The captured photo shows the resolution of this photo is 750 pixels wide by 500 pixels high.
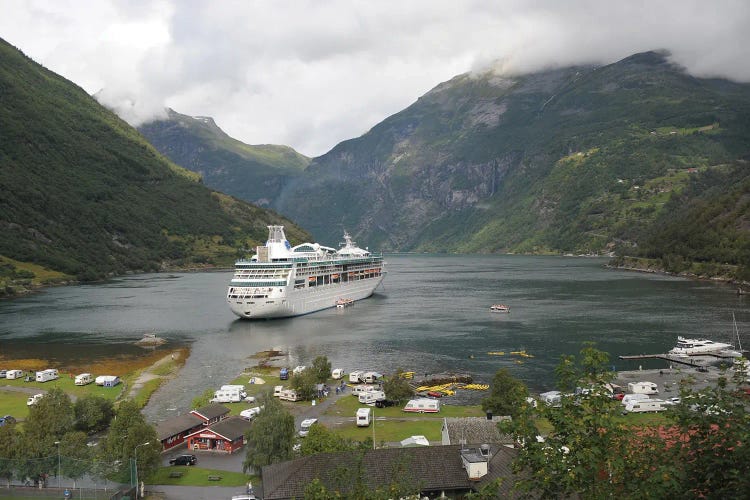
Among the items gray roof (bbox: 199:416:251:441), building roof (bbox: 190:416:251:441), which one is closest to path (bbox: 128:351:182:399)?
gray roof (bbox: 199:416:251:441)

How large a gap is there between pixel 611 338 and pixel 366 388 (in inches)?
1858

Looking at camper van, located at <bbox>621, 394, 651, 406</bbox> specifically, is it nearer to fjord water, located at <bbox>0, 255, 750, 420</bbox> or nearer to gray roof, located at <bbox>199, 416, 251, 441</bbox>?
fjord water, located at <bbox>0, 255, 750, 420</bbox>

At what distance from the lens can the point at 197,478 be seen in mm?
41344

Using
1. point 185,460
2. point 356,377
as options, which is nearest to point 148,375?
point 356,377

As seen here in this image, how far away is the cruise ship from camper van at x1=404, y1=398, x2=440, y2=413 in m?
67.4

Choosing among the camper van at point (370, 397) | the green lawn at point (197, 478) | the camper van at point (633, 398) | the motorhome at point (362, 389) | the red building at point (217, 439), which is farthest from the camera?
the motorhome at point (362, 389)

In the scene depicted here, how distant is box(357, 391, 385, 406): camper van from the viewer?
60.8 metres

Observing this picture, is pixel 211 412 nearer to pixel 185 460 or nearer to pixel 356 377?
pixel 185 460

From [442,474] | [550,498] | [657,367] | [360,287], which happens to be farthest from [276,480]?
[360,287]

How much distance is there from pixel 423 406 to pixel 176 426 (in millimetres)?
21396

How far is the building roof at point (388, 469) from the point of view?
32000 mm

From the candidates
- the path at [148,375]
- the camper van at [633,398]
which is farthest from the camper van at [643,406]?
the path at [148,375]

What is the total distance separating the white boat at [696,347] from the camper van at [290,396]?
50.3 metres

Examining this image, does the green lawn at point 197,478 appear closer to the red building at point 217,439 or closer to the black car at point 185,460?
the black car at point 185,460
